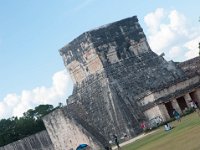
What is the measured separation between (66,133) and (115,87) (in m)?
4.15

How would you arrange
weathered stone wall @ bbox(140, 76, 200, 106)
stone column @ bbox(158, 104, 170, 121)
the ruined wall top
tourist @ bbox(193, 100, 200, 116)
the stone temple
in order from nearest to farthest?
tourist @ bbox(193, 100, 200, 116), stone column @ bbox(158, 104, 170, 121), weathered stone wall @ bbox(140, 76, 200, 106), the stone temple, the ruined wall top

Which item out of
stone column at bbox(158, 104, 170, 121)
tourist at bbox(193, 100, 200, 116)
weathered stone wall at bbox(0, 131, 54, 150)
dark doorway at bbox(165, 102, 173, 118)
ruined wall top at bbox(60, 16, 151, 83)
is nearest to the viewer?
tourist at bbox(193, 100, 200, 116)

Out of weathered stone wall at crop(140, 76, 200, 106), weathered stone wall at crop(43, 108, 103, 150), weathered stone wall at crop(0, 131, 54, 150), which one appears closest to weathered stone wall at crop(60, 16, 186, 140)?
weathered stone wall at crop(140, 76, 200, 106)

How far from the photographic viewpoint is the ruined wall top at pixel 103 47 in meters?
31.3

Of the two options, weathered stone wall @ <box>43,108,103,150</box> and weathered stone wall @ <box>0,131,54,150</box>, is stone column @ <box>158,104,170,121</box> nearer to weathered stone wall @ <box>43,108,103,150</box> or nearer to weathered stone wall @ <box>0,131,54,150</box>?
weathered stone wall @ <box>43,108,103,150</box>

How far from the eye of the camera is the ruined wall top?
31.3 meters

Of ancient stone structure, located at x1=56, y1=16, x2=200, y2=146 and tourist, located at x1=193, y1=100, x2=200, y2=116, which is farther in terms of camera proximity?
ancient stone structure, located at x1=56, y1=16, x2=200, y2=146

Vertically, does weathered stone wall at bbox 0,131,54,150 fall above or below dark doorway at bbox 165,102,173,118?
above

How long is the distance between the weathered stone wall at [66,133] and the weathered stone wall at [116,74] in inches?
34.7

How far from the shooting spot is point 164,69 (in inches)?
1307

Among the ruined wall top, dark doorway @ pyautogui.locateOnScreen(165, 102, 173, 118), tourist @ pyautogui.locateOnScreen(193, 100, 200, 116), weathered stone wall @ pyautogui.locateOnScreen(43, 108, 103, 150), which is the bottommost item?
tourist @ pyautogui.locateOnScreen(193, 100, 200, 116)

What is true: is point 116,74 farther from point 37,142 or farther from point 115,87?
point 37,142

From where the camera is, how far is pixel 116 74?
31.0 m

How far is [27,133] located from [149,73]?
61.8 feet
